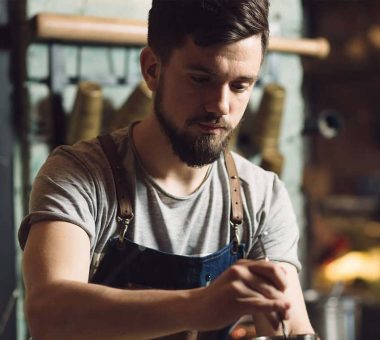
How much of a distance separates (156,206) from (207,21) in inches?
19.9

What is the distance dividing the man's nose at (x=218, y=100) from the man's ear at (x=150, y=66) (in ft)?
0.64

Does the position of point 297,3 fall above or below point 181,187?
above

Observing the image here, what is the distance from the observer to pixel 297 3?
3.43 m

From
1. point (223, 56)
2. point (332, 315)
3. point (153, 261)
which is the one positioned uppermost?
point (223, 56)

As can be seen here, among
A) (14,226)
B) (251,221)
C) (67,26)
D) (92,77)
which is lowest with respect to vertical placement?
(14,226)

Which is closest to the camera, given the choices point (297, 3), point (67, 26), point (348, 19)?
point (67, 26)

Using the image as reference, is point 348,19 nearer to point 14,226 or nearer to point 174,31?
point 14,226

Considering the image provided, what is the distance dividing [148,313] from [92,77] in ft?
5.25

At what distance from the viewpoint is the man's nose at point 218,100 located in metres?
1.75

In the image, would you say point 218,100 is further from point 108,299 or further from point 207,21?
point 108,299

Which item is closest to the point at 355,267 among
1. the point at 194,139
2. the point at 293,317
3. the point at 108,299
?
the point at 293,317

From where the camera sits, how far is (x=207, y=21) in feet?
5.62

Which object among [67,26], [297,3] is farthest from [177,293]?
[297,3]

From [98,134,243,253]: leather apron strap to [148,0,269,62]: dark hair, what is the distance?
28 cm
